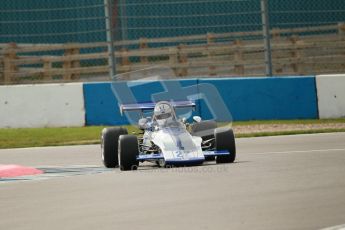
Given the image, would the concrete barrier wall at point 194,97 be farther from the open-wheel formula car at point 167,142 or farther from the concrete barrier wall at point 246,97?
the open-wheel formula car at point 167,142

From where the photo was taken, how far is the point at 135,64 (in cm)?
2258

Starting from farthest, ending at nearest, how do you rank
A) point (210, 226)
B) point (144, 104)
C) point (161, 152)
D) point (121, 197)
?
point (144, 104) < point (161, 152) < point (121, 197) < point (210, 226)

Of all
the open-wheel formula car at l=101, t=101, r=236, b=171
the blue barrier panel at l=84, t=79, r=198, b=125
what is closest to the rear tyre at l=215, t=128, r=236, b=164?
the open-wheel formula car at l=101, t=101, r=236, b=171

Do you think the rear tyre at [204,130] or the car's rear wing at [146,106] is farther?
the car's rear wing at [146,106]

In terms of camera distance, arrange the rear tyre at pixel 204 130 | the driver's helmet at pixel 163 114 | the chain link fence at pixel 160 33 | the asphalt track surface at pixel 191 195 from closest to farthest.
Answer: the asphalt track surface at pixel 191 195 → the driver's helmet at pixel 163 114 → the rear tyre at pixel 204 130 → the chain link fence at pixel 160 33

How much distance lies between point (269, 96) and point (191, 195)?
9960mm

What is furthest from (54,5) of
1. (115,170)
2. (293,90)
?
(115,170)

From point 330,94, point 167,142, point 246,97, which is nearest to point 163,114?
point 167,142

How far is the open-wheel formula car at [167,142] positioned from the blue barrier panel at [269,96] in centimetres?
590

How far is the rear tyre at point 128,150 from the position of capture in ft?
40.4

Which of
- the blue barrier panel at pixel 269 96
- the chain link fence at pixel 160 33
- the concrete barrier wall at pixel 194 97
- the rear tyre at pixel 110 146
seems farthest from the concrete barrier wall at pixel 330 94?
the rear tyre at pixel 110 146

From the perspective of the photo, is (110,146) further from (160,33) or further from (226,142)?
(160,33)

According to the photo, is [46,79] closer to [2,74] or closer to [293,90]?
[2,74]

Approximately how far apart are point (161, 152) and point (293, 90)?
7262mm
